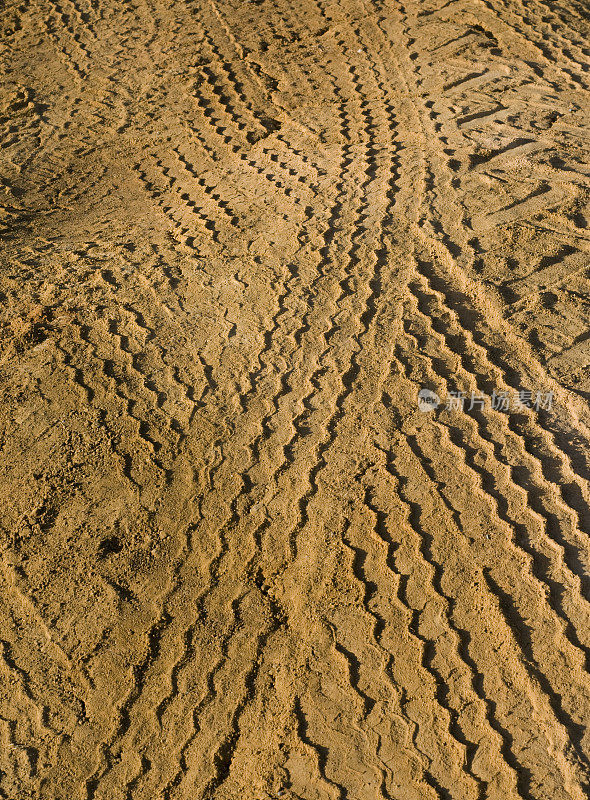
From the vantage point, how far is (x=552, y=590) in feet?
11.9

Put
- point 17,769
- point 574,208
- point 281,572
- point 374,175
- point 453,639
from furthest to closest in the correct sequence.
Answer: point 374,175, point 574,208, point 281,572, point 453,639, point 17,769

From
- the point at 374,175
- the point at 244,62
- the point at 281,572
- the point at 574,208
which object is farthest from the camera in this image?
the point at 244,62

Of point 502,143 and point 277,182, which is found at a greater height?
point 277,182

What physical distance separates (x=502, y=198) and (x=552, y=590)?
11.2 feet

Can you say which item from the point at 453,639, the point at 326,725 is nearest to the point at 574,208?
the point at 453,639

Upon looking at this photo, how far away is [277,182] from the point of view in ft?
20.5

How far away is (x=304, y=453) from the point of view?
4.23m

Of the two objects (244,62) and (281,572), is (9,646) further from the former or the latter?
(244,62)

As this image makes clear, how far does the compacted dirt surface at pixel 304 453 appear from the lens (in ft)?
10.8

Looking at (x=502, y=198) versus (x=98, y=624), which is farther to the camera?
(x=502, y=198)

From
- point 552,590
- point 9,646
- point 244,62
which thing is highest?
point 244,62

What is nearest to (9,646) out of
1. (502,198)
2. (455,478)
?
(455,478)

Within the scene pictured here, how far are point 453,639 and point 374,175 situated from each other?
413 cm

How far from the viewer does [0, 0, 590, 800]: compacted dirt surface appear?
3.29m
